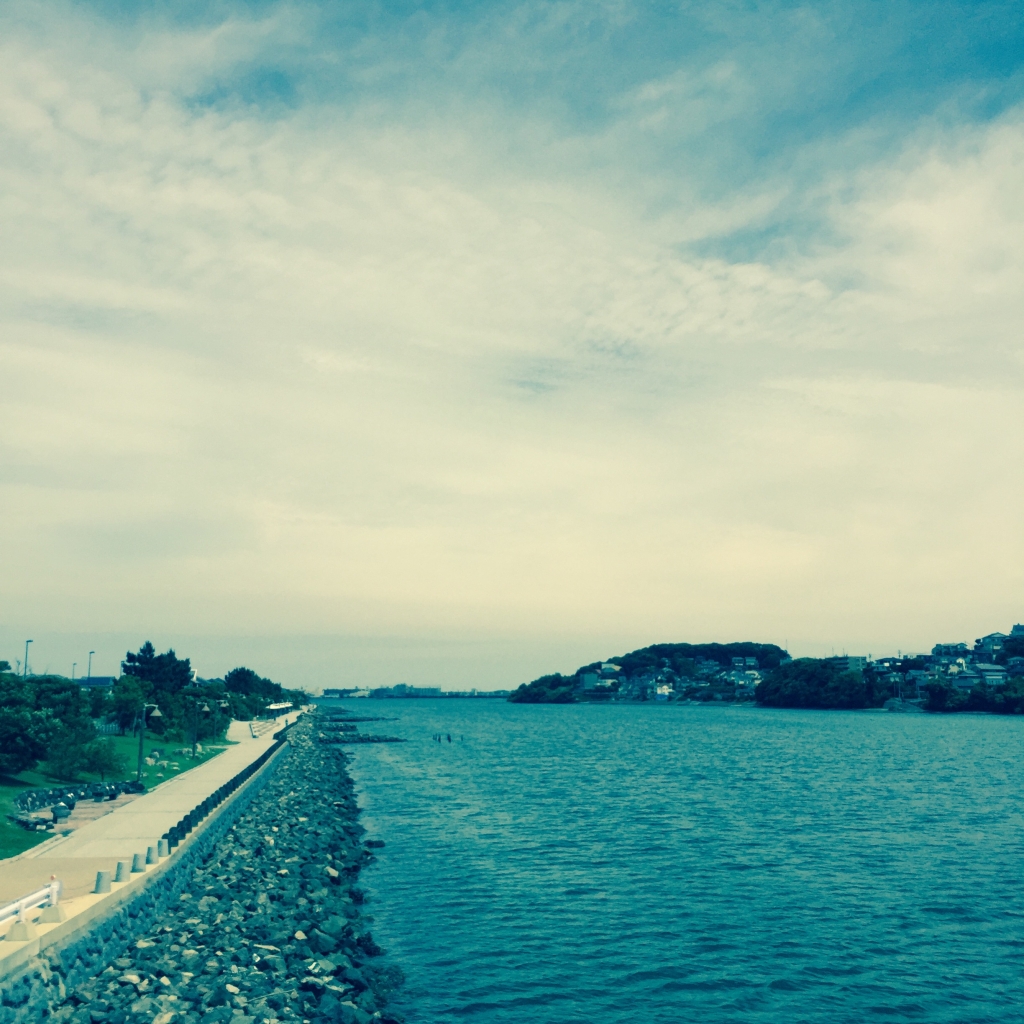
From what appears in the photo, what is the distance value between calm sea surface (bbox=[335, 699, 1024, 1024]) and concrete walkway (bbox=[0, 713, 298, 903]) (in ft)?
28.3

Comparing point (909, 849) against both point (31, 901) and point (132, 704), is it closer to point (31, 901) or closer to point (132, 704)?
point (31, 901)

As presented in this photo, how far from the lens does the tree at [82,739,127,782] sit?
43.0 meters

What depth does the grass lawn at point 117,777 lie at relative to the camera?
2850 cm

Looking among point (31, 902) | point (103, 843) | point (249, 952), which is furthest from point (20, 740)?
point (31, 902)

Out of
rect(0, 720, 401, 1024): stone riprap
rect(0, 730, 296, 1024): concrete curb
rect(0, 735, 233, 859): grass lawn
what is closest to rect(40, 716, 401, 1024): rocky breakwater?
rect(0, 720, 401, 1024): stone riprap

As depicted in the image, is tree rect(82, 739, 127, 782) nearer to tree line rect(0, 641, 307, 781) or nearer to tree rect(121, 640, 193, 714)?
tree line rect(0, 641, 307, 781)

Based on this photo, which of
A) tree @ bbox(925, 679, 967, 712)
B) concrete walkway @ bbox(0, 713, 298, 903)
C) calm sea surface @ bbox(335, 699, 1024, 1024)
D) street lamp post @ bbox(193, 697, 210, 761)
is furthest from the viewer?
tree @ bbox(925, 679, 967, 712)

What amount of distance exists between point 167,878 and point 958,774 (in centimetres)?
6438

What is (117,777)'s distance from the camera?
44125 mm

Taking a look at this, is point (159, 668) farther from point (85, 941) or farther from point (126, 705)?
point (85, 941)

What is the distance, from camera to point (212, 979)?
2109 cm

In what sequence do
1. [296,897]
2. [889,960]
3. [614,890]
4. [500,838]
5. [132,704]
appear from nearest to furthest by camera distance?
[889,960], [296,897], [614,890], [500,838], [132,704]

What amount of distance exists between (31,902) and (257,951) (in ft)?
22.6

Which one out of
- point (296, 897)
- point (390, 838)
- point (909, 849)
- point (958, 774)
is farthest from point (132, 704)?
point (958, 774)
